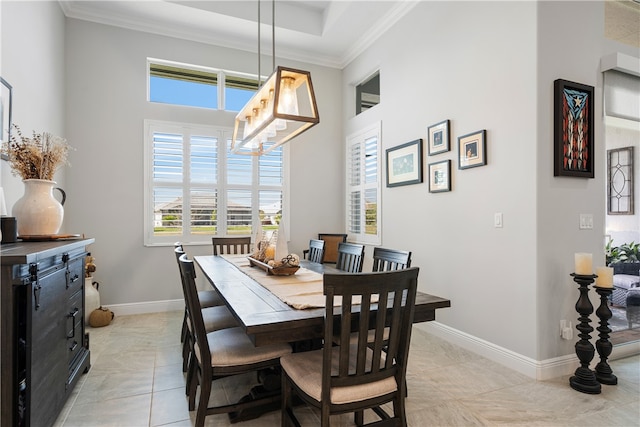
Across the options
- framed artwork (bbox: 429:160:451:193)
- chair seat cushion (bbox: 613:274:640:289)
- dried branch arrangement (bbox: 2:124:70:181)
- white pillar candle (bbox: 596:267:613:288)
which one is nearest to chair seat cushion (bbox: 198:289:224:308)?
dried branch arrangement (bbox: 2:124:70:181)

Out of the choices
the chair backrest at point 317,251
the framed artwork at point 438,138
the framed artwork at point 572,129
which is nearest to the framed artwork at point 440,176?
the framed artwork at point 438,138

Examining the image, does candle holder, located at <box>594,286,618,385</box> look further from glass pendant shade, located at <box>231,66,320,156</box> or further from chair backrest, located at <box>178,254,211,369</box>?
chair backrest, located at <box>178,254,211,369</box>

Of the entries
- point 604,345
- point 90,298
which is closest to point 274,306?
point 604,345

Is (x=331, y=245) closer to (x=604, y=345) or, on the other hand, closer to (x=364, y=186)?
(x=364, y=186)

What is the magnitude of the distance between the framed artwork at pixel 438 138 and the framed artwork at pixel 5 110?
354 cm

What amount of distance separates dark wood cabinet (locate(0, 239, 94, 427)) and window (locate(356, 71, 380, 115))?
3.92 meters

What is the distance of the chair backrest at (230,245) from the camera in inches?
159

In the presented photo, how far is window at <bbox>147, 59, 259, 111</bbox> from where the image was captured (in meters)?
4.46

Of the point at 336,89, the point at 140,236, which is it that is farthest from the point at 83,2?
the point at 336,89

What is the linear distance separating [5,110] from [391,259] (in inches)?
117

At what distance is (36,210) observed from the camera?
84.1 inches

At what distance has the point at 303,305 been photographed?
67.7 inches

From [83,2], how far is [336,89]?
3343 mm

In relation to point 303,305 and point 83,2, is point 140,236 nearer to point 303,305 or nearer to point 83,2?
point 83,2
